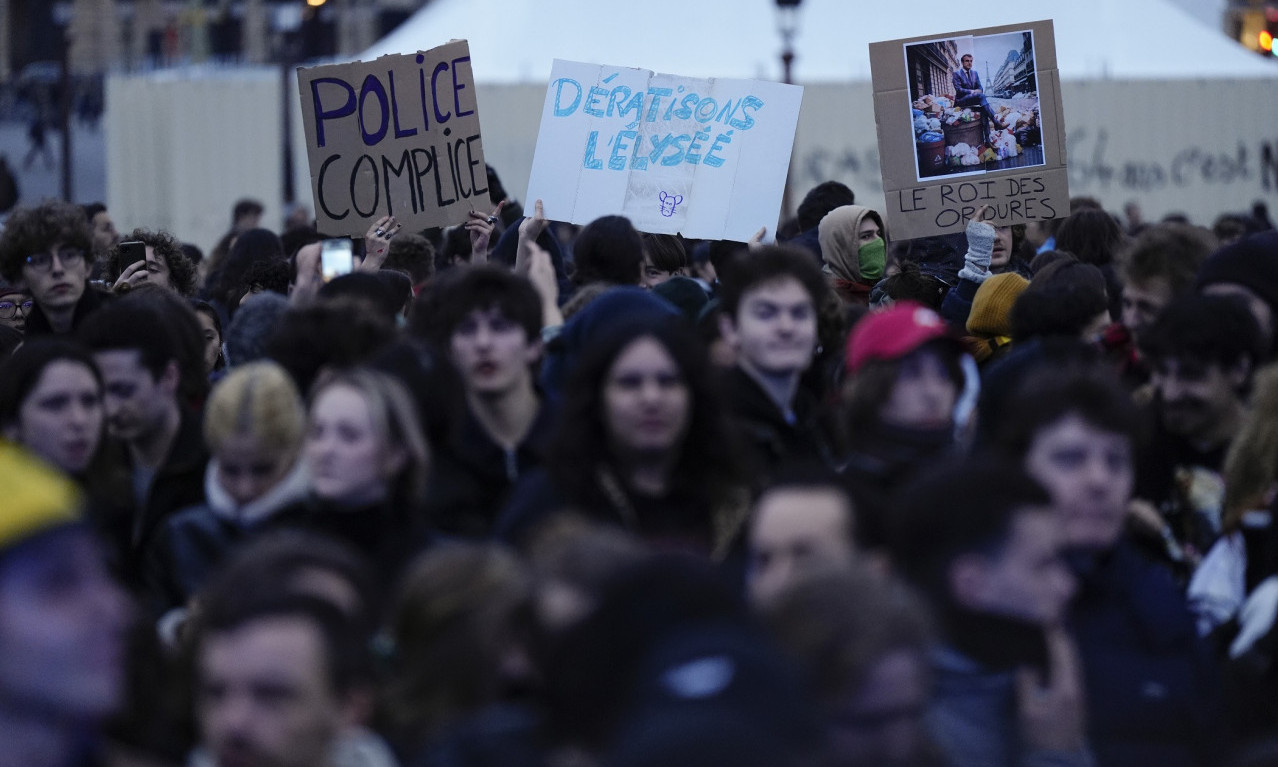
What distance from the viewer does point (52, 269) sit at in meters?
6.43

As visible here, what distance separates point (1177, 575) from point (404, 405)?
1.79 meters

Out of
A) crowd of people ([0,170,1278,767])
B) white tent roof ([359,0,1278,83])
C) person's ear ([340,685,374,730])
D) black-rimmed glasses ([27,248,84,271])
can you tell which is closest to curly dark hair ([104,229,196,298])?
black-rimmed glasses ([27,248,84,271])

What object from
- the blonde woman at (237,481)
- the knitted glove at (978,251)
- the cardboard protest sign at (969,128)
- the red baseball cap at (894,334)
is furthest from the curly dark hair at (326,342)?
the cardboard protest sign at (969,128)

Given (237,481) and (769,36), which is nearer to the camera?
(237,481)

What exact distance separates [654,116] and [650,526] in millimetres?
4314

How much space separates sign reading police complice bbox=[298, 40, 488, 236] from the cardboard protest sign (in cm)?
181

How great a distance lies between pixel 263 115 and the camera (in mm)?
20203

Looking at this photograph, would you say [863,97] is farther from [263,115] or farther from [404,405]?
[404,405]

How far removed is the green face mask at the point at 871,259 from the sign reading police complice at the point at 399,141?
1.62 m

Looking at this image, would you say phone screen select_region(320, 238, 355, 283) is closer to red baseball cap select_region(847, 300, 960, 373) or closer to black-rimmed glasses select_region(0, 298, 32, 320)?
black-rimmed glasses select_region(0, 298, 32, 320)

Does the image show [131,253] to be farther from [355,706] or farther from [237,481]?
[355,706]

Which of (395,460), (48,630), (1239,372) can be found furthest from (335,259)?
(48,630)

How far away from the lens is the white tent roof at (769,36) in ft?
60.4

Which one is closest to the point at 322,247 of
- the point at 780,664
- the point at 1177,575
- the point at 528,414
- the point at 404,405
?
the point at 528,414
